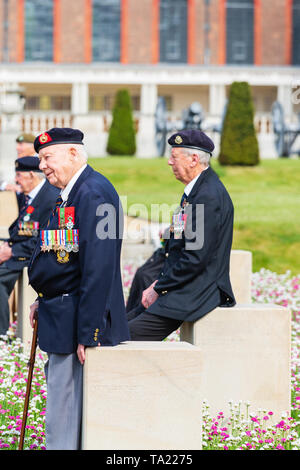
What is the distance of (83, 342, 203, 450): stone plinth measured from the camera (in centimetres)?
399

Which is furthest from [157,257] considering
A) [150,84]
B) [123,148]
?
[150,84]

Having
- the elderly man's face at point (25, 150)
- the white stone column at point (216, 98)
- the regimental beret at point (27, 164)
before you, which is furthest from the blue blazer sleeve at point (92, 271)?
the white stone column at point (216, 98)

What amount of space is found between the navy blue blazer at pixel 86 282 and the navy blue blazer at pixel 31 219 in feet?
9.79

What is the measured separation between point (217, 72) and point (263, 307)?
111ft

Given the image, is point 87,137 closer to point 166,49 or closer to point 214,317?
point 166,49

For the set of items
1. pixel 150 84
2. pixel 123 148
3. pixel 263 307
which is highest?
pixel 150 84

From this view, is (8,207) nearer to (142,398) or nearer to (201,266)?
(201,266)

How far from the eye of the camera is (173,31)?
40.1m

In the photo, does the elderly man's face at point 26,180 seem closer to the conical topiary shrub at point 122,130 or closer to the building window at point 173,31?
the conical topiary shrub at point 122,130

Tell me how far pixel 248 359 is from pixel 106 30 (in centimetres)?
3644

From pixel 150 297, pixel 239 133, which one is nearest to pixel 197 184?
pixel 150 297

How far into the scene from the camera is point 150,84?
3797 cm

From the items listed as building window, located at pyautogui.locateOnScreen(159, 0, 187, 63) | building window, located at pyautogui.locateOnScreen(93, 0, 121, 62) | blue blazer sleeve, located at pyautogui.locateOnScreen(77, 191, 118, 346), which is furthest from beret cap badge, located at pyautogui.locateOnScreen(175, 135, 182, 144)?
building window, located at pyautogui.locateOnScreen(93, 0, 121, 62)

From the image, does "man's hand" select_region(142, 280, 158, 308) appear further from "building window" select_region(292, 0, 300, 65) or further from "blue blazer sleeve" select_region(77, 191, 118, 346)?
"building window" select_region(292, 0, 300, 65)
